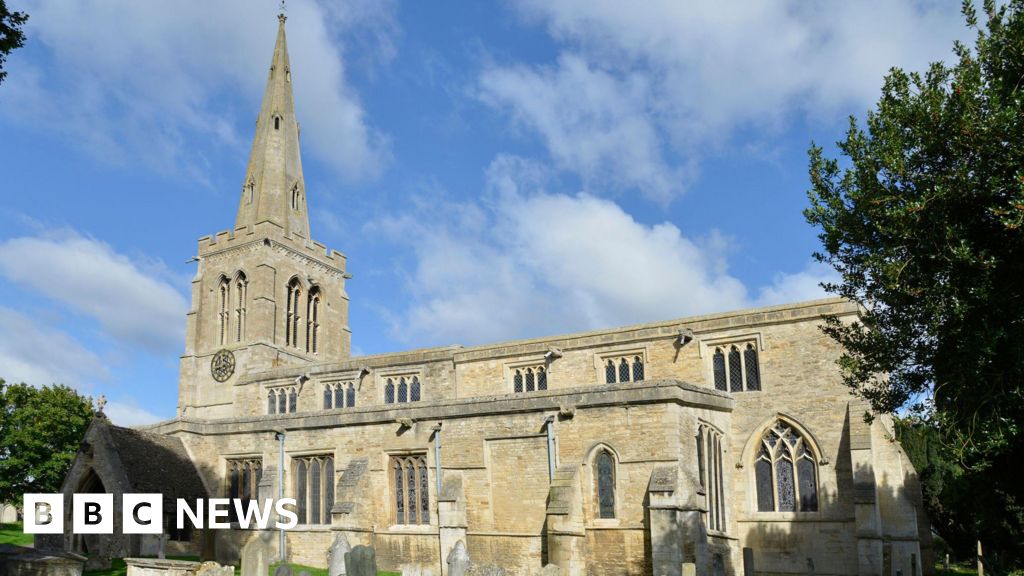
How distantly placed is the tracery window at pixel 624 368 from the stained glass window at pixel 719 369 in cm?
260

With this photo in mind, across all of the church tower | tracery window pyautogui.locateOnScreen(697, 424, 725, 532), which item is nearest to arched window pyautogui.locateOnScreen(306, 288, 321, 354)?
the church tower

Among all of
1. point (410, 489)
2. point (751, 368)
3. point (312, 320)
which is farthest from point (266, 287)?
point (751, 368)

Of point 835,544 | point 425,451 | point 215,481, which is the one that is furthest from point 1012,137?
point 215,481

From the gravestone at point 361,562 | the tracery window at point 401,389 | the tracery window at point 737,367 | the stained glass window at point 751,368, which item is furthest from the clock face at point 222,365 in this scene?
the gravestone at point 361,562

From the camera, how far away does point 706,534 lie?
2286cm

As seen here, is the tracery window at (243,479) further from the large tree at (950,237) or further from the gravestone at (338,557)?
the large tree at (950,237)

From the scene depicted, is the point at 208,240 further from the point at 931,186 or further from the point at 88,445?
the point at 931,186

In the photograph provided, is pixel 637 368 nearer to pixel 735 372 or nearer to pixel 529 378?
pixel 735 372

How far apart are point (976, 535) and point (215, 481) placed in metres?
30.3

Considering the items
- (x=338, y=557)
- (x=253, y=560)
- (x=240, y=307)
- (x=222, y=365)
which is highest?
(x=240, y=307)

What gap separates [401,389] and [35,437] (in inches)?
920

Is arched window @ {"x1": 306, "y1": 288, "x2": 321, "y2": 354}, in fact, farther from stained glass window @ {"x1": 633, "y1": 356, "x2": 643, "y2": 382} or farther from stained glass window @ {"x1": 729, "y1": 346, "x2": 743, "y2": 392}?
stained glass window @ {"x1": 729, "y1": 346, "x2": 743, "y2": 392}

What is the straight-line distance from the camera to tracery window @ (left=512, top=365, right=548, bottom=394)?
32688mm

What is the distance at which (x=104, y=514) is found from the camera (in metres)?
28.0
